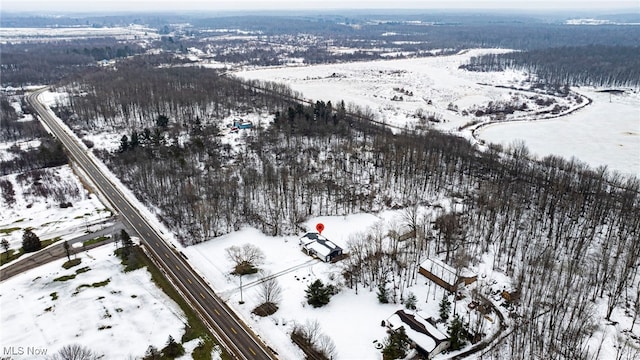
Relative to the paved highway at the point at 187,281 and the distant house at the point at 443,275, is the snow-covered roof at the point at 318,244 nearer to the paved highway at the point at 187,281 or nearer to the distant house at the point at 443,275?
the distant house at the point at 443,275

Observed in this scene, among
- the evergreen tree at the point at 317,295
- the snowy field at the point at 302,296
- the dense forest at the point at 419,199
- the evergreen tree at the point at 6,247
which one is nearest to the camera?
the snowy field at the point at 302,296

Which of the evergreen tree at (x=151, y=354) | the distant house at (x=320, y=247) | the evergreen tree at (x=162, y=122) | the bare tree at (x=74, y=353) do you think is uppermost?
the evergreen tree at (x=162, y=122)

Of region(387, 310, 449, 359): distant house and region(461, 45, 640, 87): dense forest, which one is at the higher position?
region(461, 45, 640, 87): dense forest

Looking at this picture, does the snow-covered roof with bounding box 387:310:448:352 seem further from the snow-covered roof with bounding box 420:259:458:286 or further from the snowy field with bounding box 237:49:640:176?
the snowy field with bounding box 237:49:640:176

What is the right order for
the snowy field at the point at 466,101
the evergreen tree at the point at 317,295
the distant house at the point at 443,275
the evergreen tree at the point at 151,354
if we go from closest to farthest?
the evergreen tree at the point at 151,354 → the evergreen tree at the point at 317,295 → the distant house at the point at 443,275 → the snowy field at the point at 466,101

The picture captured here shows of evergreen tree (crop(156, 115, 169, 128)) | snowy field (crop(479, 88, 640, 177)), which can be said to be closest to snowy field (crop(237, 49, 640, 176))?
snowy field (crop(479, 88, 640, 177))

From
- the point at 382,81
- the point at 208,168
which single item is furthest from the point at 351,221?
the point at 382,81

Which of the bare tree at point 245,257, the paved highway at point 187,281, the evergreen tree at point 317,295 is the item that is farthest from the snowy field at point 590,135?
the paved highway at point 187,281

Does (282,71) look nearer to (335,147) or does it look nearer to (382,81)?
(382,81)
